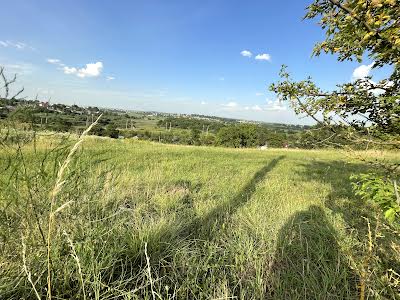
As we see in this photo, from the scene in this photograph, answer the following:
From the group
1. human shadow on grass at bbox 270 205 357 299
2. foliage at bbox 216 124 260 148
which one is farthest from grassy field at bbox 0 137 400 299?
foliage at bbox 216 124 260 148

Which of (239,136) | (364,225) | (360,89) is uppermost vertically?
→ (360,89)

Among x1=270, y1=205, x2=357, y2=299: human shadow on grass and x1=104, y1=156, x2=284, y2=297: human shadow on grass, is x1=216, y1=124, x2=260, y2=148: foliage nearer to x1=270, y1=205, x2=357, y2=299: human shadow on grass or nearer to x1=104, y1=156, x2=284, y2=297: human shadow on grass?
x1=104, y1=156, x2=284, y2=297: human shadow on grass

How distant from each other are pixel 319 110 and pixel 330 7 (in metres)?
1.07

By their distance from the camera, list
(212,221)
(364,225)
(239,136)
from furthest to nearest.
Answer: (239,136) < (364,225) < (212,221)

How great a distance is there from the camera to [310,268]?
10.4 feet

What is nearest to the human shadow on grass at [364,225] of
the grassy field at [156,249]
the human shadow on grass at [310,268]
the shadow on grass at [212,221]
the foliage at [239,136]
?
the grassy field at [156,249]

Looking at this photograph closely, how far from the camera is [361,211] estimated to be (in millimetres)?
5539

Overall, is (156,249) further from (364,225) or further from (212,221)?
(364,225)

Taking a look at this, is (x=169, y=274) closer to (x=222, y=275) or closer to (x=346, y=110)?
(x=222, y=275)

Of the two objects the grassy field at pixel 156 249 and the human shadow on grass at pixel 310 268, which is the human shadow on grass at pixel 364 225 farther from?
the human shadow on grass at pixel 310 268

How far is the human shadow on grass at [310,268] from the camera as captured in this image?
9.01 ft

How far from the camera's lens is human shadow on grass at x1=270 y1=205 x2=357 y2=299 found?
2.75 meters

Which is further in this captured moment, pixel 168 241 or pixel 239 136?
pixel 239 136

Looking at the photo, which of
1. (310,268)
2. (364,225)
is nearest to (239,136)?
(364,225)
